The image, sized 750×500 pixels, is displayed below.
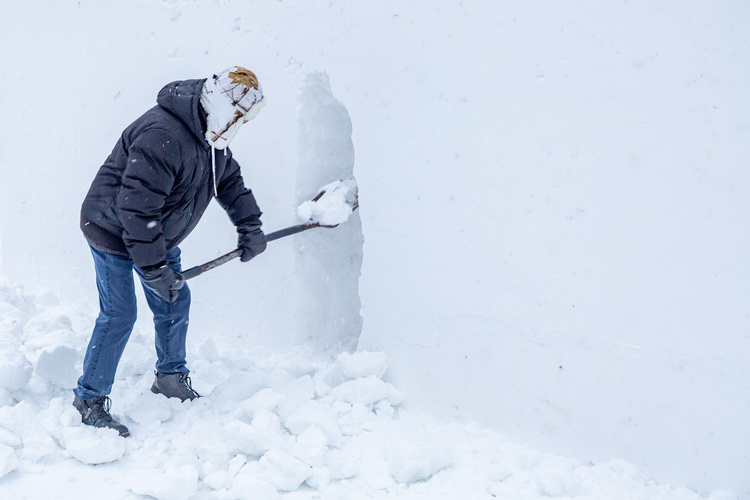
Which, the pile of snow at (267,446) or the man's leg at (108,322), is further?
the man's leg at (108,322)

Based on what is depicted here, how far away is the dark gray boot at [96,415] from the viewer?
252 centimetres

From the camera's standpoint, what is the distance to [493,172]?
8.48ft

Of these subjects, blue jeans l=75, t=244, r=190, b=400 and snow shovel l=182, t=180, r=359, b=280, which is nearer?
blue jeans l=75, t=244, r=190, b=400

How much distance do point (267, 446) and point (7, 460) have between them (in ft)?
2.79

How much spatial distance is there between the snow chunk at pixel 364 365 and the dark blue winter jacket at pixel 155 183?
919mm

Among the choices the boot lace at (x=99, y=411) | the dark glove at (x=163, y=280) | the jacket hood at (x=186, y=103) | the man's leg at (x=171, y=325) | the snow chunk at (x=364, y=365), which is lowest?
the boot lace at (x=99, y=411)

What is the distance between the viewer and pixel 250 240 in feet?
9.10

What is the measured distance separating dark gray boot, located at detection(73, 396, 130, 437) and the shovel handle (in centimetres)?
59

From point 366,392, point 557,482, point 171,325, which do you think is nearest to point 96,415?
point 171,325

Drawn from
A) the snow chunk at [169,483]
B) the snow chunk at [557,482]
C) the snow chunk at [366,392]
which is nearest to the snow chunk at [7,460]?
the snow chunk at [169,483]

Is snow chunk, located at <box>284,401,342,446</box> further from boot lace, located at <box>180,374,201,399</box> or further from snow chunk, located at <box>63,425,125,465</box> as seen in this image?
snow chunk, located at <box>63,425,125,465</box>

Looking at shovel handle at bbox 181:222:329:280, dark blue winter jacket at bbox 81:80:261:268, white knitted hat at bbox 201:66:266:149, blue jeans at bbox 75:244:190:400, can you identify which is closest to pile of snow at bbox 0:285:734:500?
blue jeans at bbox 75:244:190:400

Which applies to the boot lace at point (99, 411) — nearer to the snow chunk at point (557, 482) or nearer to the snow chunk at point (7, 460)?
the snow chunk at point (7, 460)

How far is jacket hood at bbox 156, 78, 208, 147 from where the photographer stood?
7.71ft
